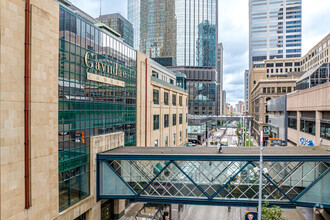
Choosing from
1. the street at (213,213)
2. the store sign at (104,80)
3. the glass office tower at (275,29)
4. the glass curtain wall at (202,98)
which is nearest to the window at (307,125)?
the street at (213,213)

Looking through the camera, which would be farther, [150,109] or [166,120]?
[166,120]

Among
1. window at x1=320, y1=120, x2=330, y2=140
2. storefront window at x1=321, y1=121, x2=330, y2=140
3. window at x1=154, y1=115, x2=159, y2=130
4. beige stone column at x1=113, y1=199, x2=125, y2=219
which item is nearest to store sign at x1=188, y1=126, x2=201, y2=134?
window at x1=154, y1=115, x2=159, y2=130

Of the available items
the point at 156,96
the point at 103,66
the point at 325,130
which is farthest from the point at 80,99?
the point at 325,130

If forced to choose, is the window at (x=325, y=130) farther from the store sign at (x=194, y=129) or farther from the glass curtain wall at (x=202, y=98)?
the glass curtain wall at (x=202, y=98)

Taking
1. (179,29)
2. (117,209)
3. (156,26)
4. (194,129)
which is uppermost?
(156,26)

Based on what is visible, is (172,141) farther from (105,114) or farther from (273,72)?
(273,72)

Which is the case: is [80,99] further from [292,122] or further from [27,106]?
[292,122]

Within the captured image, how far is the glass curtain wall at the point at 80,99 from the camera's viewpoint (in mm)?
17453

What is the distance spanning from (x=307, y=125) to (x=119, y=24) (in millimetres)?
124870

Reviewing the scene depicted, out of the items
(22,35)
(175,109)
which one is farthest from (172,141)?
(22,35)

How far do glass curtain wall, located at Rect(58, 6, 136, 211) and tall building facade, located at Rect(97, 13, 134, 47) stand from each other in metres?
115

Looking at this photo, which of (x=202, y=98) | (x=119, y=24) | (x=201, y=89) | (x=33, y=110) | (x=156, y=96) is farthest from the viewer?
(x=119, y=24)

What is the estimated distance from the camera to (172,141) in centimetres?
5184

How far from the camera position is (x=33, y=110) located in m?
14.4
